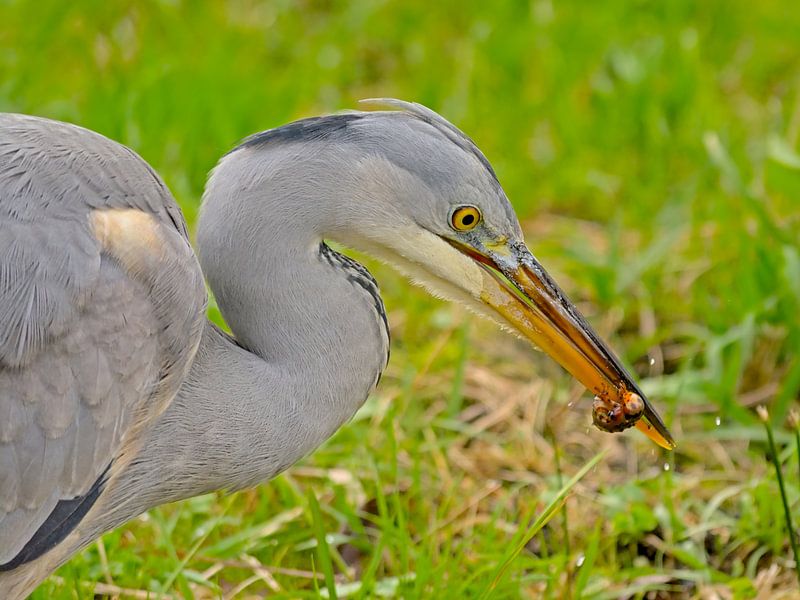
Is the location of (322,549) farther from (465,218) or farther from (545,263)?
(545,263)

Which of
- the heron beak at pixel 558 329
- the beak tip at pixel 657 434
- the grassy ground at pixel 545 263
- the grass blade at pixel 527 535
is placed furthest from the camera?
the grassy ground at pixel 545 263

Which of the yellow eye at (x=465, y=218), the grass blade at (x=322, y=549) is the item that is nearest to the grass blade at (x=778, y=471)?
the yellow eye at (x=465, y=218)

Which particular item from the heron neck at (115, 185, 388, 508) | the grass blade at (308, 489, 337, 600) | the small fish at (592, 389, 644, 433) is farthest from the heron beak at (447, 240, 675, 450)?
the grass blade at (308, 489, 337, 600)

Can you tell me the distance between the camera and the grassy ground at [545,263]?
10.7 ft

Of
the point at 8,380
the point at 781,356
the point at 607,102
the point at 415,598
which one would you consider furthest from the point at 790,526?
the point at 607,102

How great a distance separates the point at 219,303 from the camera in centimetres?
285

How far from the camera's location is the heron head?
272 cm

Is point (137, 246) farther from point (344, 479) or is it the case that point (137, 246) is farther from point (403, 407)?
point (403, 407)

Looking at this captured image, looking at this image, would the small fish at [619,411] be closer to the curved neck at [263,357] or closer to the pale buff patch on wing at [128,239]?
the curved neck at [263,357]

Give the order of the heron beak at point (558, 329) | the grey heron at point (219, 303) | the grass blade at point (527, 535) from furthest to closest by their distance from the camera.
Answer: the heron beak at point (558, 329) < the grass blade at point (527, 535) < the grey heron at point (219, 303)

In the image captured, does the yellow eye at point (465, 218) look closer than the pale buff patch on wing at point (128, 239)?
No

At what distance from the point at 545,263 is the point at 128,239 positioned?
2474 mm

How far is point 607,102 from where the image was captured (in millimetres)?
5484

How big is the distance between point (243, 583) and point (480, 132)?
2888mm
